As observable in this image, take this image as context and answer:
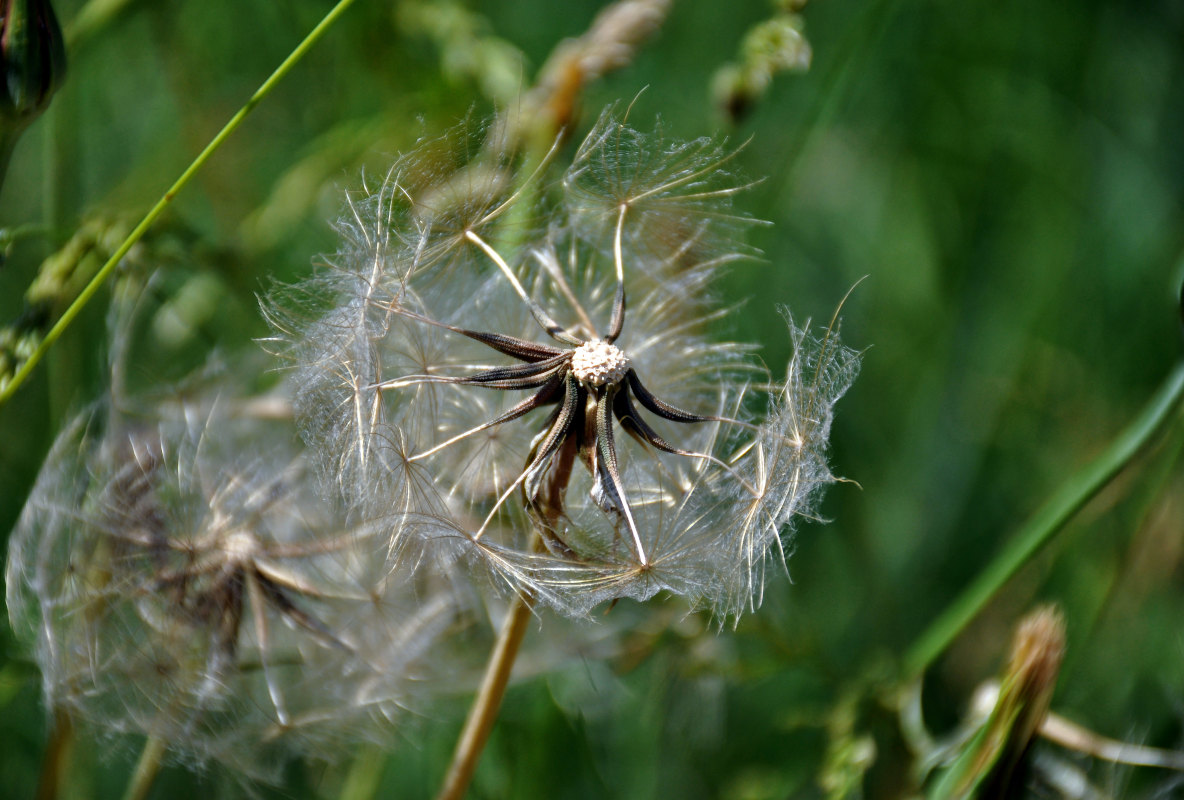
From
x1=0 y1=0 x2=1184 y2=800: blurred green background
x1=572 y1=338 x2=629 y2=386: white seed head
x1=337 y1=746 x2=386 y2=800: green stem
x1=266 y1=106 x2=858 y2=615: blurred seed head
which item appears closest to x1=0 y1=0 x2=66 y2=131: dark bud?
x1=0 y1=0 x2=1184 y2=800: blurred green background

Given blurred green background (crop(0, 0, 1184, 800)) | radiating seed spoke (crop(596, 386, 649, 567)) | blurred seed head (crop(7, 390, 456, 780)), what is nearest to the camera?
radiating seed spoke (crop(596, 386, 649, 567))

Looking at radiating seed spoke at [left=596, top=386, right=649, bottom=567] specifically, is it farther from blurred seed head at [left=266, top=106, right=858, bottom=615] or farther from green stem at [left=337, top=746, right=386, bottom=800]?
green stem at [left=337, top=746, right=386, bottom=800]

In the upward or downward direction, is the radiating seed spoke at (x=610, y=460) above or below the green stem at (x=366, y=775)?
above

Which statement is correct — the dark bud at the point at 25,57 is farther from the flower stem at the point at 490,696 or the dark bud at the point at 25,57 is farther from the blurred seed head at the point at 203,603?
the flower stem at the point at 490,696

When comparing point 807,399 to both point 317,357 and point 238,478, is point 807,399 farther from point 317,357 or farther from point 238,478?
point 238,478

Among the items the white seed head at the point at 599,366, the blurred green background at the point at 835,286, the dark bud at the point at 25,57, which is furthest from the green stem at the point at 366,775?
the dark bud at the point at 25,57

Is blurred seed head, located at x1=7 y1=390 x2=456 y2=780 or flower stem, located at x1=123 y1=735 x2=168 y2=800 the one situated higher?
blurred seed head, located at x1=7 y1=390 x2=456 y2=780

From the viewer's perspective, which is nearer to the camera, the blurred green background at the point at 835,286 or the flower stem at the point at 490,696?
the flower stem at the point at 490,696

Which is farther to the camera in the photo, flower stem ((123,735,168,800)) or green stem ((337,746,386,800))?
green stem ((337,746,386,800))
